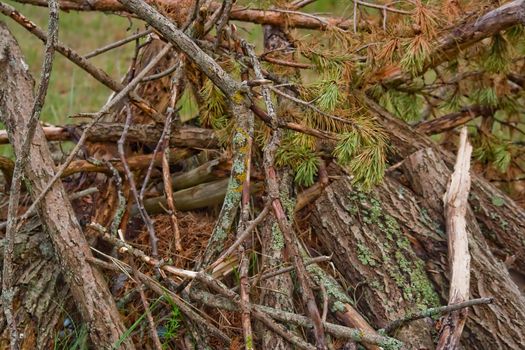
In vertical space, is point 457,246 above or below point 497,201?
below

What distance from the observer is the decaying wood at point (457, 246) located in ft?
6.66

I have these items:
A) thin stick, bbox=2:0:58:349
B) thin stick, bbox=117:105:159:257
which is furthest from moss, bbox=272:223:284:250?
thin stick, bbox=2:0:58:349

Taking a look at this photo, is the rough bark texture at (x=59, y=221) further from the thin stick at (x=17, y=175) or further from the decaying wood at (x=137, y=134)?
the decaying wood at (x=137, y=134)

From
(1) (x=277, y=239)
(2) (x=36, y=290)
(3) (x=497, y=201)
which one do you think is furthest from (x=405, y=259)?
(2) (x=36, y=290)

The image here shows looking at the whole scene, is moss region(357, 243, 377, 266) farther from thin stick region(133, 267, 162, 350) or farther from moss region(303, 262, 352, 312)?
thin stick region(133, 267, 162, 350)

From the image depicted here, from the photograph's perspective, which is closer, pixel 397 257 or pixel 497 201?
pixel 397 257

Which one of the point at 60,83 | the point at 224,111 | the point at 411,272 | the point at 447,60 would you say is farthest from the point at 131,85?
the point at 60,83

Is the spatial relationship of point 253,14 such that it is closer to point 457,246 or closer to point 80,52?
point 457,246

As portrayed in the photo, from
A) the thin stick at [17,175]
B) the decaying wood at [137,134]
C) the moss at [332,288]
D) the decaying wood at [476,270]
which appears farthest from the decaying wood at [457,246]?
the thin stick at [17,175]

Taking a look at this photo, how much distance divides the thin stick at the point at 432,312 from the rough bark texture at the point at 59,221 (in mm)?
749

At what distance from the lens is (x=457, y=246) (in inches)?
89.8

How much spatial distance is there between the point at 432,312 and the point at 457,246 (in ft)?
1.52

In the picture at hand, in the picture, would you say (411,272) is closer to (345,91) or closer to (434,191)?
(434,191)

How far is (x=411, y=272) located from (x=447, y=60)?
3.02ft
